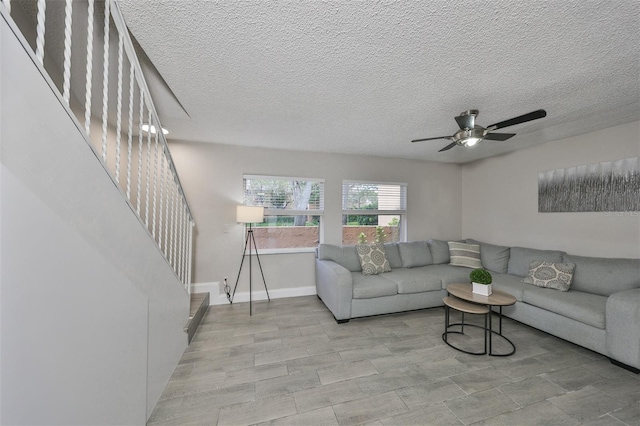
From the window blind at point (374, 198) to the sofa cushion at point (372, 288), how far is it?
1357 mm

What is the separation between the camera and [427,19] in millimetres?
1252

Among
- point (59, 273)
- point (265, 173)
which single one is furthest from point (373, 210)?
point (59, 273)

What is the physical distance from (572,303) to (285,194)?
362 cm

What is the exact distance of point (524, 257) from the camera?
129 inches

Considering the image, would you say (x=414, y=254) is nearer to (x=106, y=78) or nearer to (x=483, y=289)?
(x=483, y=289)

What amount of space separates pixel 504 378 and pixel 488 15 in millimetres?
2567

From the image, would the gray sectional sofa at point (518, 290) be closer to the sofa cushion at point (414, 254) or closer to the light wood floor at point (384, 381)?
the sofa cushion at point (414, 254)

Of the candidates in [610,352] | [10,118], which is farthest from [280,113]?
[610,352]

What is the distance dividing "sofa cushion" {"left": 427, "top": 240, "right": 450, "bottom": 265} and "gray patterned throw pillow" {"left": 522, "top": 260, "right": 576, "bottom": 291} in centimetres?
112

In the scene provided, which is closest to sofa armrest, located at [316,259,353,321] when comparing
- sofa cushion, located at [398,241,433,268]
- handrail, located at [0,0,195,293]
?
sofa cushion, located at [398,241,433,268]

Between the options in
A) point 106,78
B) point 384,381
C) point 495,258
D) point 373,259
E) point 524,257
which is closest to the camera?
point 106,78

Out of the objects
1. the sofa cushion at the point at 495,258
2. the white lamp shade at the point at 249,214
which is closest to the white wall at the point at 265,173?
the white lamp shade at the point at 249,214

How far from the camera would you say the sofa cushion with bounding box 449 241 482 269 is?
12.2 ft

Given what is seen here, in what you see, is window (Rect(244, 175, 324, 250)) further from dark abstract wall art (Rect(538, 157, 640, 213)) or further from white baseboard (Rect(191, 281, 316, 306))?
dark abstract wall art (Rect(538, 157, 640, 213))
